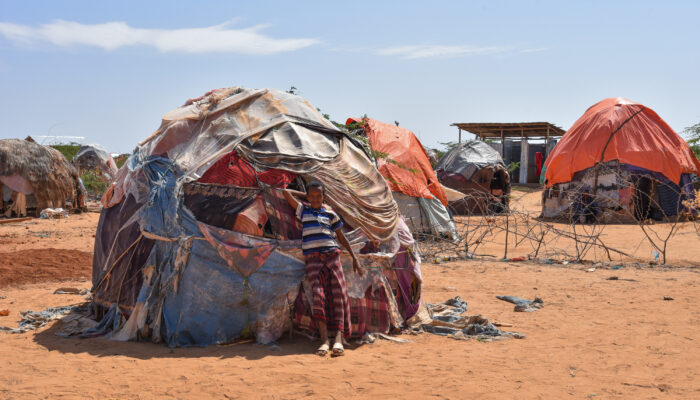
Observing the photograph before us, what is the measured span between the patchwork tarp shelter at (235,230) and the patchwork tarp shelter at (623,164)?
39.9ft

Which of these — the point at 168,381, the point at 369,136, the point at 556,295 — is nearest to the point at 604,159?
the point at 369,136

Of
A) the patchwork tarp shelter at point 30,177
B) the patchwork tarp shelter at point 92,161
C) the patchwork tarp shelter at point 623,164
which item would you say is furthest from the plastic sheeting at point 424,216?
the patchwork tarp shelter at point 92,161

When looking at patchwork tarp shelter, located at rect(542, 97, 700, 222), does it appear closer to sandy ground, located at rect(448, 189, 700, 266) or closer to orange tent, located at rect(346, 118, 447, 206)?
sandy ground, located at rect(448, 189, 700, 266)

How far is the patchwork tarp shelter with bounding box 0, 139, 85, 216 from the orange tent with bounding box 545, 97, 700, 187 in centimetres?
1452

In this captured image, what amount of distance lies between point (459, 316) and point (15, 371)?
3.97m

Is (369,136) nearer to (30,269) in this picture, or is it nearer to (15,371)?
(30,269)

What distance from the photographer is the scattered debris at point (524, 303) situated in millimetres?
6785

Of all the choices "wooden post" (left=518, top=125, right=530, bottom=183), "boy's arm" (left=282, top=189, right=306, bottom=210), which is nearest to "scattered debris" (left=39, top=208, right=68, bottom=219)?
"boy's arm" (left=282, top=189, right=306, bottom=210)

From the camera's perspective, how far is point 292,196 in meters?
5.35

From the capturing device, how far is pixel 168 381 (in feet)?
13.7

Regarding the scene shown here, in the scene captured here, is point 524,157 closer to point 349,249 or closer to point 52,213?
point 52,213

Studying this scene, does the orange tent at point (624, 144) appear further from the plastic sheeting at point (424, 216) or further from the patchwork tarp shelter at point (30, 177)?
the patchwork tarp shelter at point (30, 177)

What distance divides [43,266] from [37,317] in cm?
358

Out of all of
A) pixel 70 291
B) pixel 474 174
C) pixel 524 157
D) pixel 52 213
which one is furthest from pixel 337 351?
pixel 524 157
